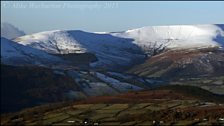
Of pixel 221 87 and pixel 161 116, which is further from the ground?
pixel 161 116

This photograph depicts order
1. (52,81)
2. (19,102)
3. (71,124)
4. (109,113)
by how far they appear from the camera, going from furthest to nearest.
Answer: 1. (52,81)
2. (19,102)
3. (109,113)
4. (71,124)

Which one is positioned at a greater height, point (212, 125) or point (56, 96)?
point (212, 125)

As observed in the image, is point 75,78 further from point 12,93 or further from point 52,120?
point 52,120

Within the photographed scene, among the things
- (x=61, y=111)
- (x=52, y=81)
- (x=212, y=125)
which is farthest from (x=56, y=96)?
(x=212, y=125)

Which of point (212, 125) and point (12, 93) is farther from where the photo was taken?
point (12, 93)

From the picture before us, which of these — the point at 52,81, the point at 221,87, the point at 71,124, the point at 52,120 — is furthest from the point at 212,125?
the point at 221,87

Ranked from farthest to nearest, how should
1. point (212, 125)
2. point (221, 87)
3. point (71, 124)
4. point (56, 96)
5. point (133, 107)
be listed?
point (221, 87) < point (56, 96) < point (133, 107) < point (71, 124) < point (212, 125)

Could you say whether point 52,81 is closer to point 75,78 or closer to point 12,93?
point 75,78

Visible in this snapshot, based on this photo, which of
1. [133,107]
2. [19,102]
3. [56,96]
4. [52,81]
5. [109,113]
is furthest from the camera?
[52,81]

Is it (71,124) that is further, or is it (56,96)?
(56,96)
